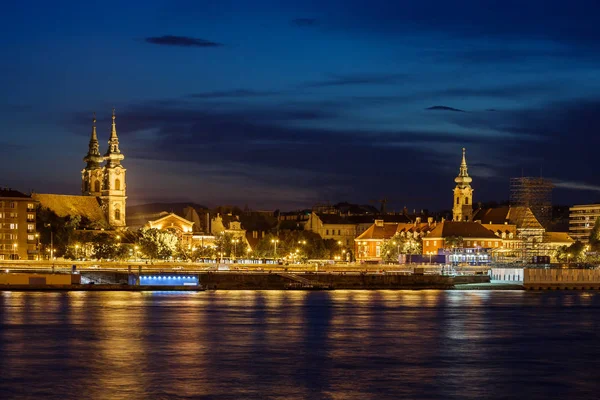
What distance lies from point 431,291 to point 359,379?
6754 cm

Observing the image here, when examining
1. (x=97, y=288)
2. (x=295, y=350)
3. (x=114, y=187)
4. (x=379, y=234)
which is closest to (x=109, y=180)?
(x=114, y=187)

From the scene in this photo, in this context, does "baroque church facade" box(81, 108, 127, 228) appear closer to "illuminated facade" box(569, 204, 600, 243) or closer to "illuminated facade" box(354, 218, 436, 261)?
"illuminated facade" box(354, 218, 436, 261)

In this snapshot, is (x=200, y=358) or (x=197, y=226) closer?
(x=200, y=358)

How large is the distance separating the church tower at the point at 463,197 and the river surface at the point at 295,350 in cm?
10313

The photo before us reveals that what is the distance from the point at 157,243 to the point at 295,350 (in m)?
91.6

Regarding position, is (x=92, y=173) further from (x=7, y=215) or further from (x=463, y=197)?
(x=463, y=197)

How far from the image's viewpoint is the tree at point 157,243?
441ft

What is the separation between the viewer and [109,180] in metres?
154

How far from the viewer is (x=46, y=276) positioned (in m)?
97.6

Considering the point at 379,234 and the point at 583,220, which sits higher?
the point at 583,220

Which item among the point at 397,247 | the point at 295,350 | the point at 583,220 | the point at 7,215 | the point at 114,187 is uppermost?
the point at 114,187

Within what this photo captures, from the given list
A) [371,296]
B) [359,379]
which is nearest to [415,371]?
[359,379]

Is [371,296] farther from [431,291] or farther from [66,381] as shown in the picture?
[66,381]

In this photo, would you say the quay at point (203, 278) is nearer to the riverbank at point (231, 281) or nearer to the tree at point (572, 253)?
the riverbank at point (231, 281)
